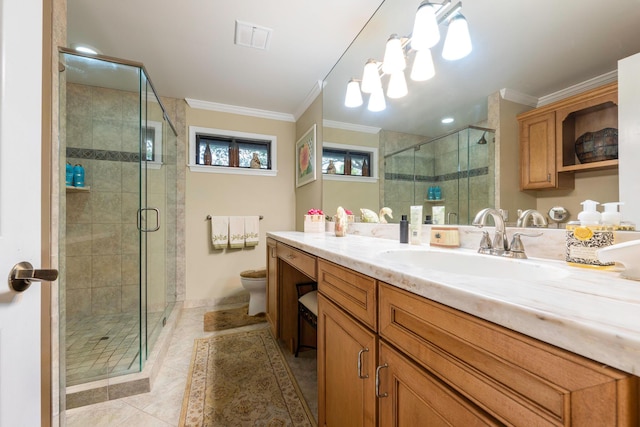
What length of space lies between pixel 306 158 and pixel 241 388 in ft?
6.83

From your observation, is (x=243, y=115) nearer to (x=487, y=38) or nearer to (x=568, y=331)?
(x=487, y=38)

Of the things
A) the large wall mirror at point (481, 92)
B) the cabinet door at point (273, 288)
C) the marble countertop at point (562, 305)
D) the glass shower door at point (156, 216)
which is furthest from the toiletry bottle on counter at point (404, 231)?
the glass shower door at point (156, 216)

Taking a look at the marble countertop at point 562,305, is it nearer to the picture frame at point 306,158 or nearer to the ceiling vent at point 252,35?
the ceiling vent at point 252,35

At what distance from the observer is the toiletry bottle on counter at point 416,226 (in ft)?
4.25

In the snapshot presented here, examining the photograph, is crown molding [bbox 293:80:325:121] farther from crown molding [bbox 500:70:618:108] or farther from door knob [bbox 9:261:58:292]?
door knob [bbox 9:261:58:292]

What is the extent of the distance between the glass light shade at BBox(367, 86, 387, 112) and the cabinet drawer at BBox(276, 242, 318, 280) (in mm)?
1076

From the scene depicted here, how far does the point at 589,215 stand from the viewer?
72 cm

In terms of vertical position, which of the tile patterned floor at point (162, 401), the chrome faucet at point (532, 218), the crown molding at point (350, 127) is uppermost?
the crown molding at point (350, 127)

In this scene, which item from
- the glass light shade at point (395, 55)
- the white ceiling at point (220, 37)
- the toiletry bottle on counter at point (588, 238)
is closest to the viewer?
the toiletry bottle on counter at point (588, 238)

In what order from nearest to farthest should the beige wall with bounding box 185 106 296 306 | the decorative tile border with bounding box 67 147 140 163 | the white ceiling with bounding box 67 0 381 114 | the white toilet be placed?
the white ceiling with bounding box 67 0 381 114 < the decorative tile border with bounding box 67 147 140 163 < the white toilet < the beige wall with bounding box 185 106 296 306

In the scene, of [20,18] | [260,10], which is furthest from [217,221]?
[20,18]

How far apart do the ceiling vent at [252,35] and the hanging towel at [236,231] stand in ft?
5.51

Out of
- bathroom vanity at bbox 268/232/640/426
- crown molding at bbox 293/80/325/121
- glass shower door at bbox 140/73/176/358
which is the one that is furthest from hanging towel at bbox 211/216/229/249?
bathroom vanity at bbox 268/232/640/426

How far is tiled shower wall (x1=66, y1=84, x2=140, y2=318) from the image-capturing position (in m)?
2.04
